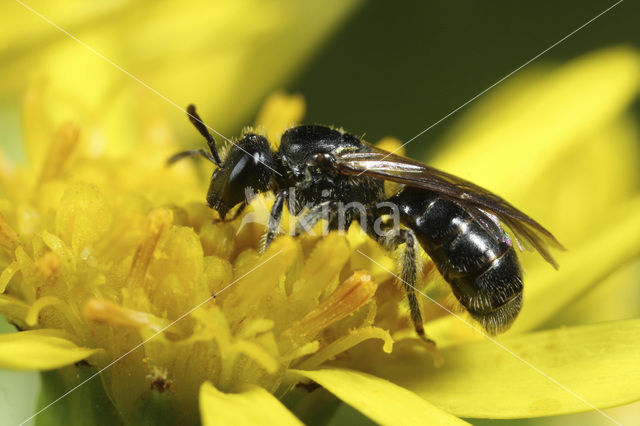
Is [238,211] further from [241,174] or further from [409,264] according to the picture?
[409,264]

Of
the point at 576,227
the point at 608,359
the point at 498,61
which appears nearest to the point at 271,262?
the point at 608,359

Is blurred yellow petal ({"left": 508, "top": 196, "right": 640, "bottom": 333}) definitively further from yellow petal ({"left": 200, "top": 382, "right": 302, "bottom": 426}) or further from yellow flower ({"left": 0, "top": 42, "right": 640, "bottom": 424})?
yellow petal ({"left": 200, "top": 382, "right": 302, "bottom": 426})

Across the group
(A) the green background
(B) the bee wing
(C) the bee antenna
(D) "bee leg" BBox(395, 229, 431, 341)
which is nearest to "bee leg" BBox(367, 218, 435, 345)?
(D) "bee leg" BBox(395, 229, 431, 341)

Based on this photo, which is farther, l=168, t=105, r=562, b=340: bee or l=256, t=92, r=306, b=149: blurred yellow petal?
l=256, t=92, r=306, b=149: blurred yellow petal

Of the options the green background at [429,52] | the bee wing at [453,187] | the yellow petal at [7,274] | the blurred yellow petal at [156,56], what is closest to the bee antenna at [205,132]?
the bee wing at [453,187]

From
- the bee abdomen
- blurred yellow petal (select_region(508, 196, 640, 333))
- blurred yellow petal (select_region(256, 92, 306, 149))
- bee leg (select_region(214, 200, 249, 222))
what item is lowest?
blurred yellow petal (select_region(508, 196, 640, 333))

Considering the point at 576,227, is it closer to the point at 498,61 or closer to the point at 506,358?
the point at 506,358
